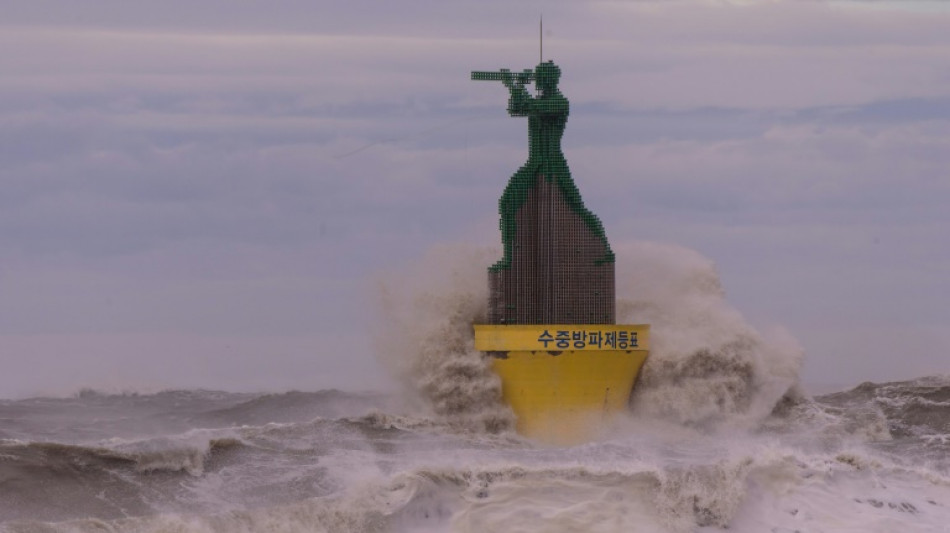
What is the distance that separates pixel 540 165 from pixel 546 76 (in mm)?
1890

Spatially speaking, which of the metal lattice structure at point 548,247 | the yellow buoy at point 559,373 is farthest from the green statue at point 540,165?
the yellow buoy at point 559,373

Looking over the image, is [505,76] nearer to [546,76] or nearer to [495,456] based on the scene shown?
[546,76]

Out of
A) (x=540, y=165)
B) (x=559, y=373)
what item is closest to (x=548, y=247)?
(x=540, y=165)

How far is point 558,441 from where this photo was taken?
136 feet

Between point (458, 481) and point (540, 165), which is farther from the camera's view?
point (540, 165)

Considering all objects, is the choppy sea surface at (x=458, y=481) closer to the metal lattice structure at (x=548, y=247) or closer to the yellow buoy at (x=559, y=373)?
the yellow buoy at (x=559, y=373)

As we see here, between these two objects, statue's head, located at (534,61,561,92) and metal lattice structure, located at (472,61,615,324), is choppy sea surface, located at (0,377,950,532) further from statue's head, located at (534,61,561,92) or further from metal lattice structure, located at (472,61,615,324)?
statue's head, located at (534,61,561,92)

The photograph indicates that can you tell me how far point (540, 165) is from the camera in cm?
4288

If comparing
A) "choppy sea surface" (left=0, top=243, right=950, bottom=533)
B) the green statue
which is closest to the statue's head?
the green statue

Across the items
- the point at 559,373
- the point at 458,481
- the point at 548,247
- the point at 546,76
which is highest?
the point at 546,76

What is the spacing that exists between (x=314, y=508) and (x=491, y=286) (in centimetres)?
931

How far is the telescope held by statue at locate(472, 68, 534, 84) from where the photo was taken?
43281mm

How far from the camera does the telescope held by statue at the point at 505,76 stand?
4328 centimetres

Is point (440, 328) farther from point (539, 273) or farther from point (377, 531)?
point (377, 531)
